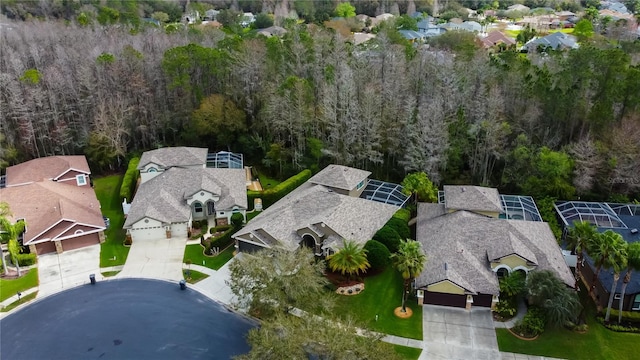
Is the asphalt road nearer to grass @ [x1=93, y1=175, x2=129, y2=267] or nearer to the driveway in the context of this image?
the driveway

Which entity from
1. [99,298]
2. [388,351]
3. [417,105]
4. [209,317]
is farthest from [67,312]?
[417,105]

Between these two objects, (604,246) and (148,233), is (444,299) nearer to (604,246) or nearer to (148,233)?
(604,246)

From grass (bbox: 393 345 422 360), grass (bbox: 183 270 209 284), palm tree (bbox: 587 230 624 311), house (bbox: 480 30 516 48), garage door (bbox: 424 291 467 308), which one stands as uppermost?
house (bbox: 480 30 516 48)

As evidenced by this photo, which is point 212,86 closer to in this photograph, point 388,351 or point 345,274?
point 345,274

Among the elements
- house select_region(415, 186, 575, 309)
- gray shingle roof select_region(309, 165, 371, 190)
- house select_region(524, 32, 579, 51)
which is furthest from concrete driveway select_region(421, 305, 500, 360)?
house select_region(524, 32, 579, 51)

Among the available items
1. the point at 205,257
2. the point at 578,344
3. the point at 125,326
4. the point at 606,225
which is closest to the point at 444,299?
the point at 578,344

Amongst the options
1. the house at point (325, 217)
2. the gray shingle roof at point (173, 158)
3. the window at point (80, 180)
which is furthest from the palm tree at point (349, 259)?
the window at point (80, 180)

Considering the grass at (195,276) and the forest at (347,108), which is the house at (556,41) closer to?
the forest at (347,108)
